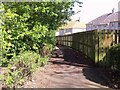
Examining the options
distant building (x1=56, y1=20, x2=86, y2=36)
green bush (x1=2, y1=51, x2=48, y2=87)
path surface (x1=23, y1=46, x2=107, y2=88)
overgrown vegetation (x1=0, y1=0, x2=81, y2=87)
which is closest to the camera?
green bush (x1=2, y1=51, x2=48, y2=87)

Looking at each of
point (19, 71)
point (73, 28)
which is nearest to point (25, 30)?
point (19, 71)

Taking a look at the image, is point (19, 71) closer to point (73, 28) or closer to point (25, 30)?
point (25, 30)

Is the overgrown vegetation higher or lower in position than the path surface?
higher

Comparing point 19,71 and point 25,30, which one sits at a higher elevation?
point 25,30

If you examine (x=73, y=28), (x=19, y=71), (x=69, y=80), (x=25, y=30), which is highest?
(x=73, y=28)

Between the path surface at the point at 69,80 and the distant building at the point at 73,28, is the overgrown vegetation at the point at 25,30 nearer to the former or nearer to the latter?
the path surface at the point at 69,80

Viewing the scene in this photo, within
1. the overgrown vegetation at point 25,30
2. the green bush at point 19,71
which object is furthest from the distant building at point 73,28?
the green bush at point 19,71

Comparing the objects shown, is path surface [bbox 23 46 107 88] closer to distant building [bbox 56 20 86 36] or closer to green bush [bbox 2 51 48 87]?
green bush [bbox 2 51 48 87]

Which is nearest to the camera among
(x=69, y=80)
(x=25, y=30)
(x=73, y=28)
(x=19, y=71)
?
(x=19, y=71)

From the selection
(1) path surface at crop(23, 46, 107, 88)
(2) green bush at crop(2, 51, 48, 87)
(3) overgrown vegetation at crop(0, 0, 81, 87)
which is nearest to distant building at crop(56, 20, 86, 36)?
(3) overgrown vegetation at crop(0, 0, 81, 87)

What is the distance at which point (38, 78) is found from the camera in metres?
9.96

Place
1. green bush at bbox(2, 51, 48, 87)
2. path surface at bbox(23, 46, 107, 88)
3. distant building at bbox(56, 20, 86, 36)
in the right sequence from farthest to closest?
1. distant building at bbox(56, 20, 86, 36)
2. path surface at bbox(23, 46, 107, 88)
3. green bush at bbox(2, 51, 48, 87)

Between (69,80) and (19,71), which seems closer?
(19,71)

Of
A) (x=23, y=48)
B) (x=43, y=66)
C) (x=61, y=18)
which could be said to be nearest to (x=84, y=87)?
(x=23, y=48)
